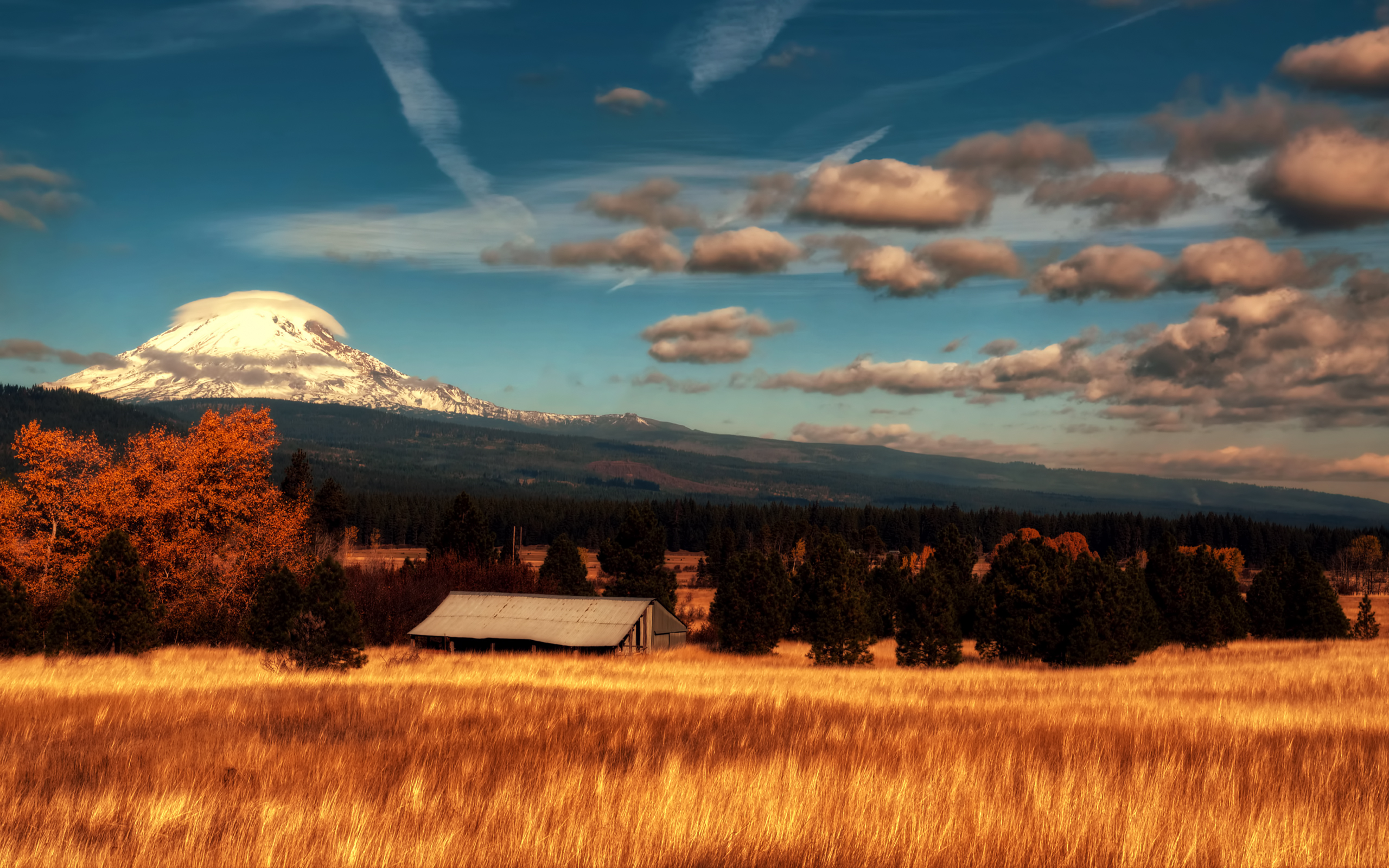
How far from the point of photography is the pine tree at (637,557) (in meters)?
69.2

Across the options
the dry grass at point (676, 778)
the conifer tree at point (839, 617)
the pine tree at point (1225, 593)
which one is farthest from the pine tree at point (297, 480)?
the pine tree at point (1225, 593)

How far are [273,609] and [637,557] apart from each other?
3548cm

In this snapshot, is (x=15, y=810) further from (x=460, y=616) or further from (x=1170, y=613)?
(x=1170, y=613)

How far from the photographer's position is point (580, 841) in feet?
25.4

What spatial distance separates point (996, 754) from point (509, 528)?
17358cm

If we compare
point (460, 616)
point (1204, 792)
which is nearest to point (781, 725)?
point (1204, 792)

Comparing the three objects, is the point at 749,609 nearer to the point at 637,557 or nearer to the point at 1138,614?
the point at 1138,614

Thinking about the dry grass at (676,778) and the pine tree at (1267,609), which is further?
the pine tree at (1267,609)

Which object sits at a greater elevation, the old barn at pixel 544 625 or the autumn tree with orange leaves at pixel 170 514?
the autumn tree with orange leaves at pixel 170 514

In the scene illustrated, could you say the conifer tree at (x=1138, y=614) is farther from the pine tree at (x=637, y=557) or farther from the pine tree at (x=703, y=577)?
the pine tree at (x=703, y=577)

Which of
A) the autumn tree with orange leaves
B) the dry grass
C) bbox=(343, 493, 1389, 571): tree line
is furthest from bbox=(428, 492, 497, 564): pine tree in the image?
bbox=(343, 493, 1389, 571): tree line

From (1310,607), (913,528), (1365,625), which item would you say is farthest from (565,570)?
(913,528)

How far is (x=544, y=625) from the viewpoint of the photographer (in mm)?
51781

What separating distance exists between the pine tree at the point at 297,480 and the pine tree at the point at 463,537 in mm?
11133
